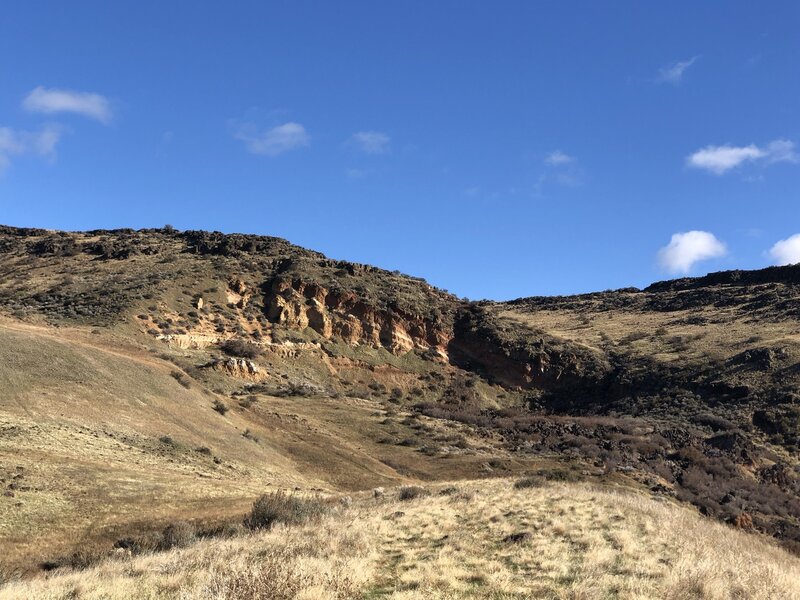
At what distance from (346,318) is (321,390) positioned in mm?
13260

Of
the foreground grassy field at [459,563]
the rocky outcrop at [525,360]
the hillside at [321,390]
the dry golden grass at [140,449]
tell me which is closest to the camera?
the foreground grassy field at [459,563]

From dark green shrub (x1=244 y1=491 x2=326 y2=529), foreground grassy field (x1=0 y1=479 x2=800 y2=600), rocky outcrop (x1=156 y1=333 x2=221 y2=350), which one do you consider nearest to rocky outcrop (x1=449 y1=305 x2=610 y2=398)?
rocky outcrop (x1=156 y1=333 x2=221 y2=350)

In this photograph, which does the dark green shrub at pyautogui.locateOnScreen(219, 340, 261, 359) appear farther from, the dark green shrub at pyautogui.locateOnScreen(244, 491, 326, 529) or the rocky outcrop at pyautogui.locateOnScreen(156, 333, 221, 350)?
the dark green shrub at pyautogui.locateOnScreen(244, 491, 326, 529)

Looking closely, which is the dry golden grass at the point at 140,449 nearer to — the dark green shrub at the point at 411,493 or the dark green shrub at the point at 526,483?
the dark green shrub at the point at 411,493

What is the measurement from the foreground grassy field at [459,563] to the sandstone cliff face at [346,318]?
125 ft

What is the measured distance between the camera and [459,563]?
10.1 meters

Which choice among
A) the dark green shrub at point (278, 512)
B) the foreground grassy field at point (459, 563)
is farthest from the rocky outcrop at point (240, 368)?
the foreground grassy field at point (459, 563)

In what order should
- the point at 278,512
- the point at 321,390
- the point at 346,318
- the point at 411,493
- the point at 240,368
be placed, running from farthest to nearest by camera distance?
the point at 346,318 → the point at 321,390 → the point at 240,368 → the point at 411,493 → the point at 278,512

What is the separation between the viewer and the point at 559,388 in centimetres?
5512

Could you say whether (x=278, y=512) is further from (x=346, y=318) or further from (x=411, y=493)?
(x=346, y=318)

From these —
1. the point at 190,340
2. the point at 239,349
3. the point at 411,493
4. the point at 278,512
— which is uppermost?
the point at 190,340

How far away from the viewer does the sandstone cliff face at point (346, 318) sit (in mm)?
52031

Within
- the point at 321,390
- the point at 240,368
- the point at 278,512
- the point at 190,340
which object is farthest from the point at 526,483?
the point at 190,340

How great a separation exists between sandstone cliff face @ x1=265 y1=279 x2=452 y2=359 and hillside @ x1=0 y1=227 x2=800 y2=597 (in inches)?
8.1
